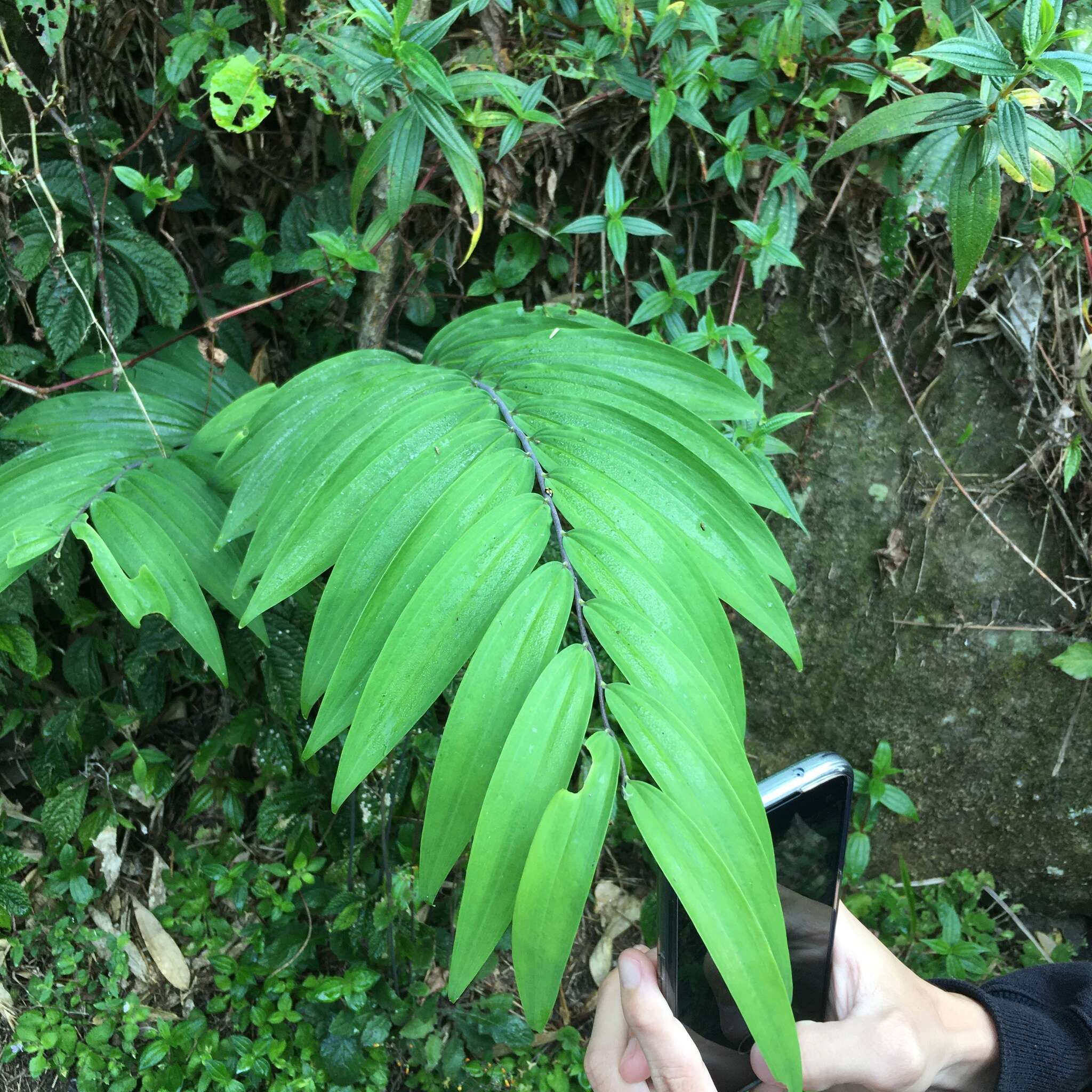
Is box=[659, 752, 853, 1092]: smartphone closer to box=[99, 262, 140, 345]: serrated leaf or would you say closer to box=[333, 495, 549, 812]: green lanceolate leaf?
box=[333, 495, 549, 812]: green lanceolate leaf

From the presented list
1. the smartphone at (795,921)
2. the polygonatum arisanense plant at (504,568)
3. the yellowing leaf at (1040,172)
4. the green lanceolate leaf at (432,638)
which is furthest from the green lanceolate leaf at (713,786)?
Answer: the yellowing leaf at (1040,172)

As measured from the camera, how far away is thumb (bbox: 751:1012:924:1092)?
3.07 ft

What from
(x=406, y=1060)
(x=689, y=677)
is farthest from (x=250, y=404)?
(x=406, y=1060)

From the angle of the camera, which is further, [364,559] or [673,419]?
[673,419]

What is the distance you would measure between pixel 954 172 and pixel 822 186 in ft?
1.49

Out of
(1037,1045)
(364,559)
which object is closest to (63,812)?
(364,559)

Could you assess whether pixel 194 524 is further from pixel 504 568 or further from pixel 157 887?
pixel 157 887

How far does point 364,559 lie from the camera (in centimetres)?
78

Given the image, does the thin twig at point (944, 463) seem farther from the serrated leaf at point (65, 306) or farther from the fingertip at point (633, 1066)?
the serrated leaf at point (65, 306)

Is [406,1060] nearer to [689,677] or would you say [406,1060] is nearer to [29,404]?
[689,677]

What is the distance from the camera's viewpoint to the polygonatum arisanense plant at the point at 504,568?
0.56 metres

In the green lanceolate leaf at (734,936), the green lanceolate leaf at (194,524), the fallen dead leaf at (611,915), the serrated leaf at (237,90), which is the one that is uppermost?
the serrated leaf at (237,90)

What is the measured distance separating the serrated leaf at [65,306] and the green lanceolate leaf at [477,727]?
1014mm

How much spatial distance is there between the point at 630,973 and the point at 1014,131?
1044 millimetres
